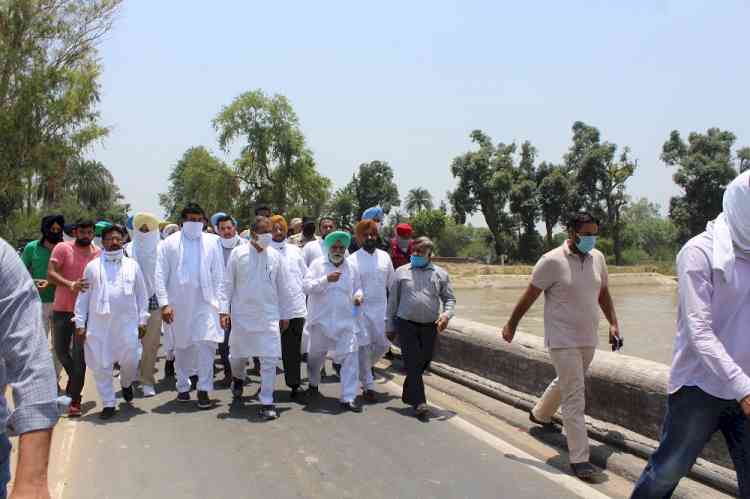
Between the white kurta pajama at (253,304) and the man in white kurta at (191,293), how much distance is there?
283 millimetres

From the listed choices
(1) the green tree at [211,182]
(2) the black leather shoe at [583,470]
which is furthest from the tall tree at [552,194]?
(2) the black leather shoe at [583,470]

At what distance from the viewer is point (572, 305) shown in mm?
5098

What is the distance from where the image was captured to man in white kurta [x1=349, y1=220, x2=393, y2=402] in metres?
7.53

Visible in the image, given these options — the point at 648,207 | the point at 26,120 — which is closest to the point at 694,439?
the point at 26,120

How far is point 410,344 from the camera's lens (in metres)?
6.74

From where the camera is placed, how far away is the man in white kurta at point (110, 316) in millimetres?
6484

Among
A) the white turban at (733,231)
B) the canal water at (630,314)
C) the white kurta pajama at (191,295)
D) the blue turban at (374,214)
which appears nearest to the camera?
the white turban at (733,231)

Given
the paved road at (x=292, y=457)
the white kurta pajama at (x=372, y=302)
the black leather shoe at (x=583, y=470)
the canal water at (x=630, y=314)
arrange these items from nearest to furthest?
1. the paved road at (x=292, y=457)
2. the black leather shoe at (x=583, y=470)
3. the white kurta pajama at (x=372, y=302)
4. the canal water at (x=630, y=314)

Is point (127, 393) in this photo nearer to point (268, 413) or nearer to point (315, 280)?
point (268, 413)

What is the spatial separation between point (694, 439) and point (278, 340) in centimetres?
438

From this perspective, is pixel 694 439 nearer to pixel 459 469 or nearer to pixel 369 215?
pixel 459 469

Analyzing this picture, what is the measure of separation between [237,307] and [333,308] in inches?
38.6

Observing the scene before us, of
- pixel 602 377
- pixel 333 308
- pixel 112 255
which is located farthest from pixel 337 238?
pixel 602 377

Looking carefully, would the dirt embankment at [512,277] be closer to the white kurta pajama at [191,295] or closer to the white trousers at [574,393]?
the white kurta pajama at [191,295]
